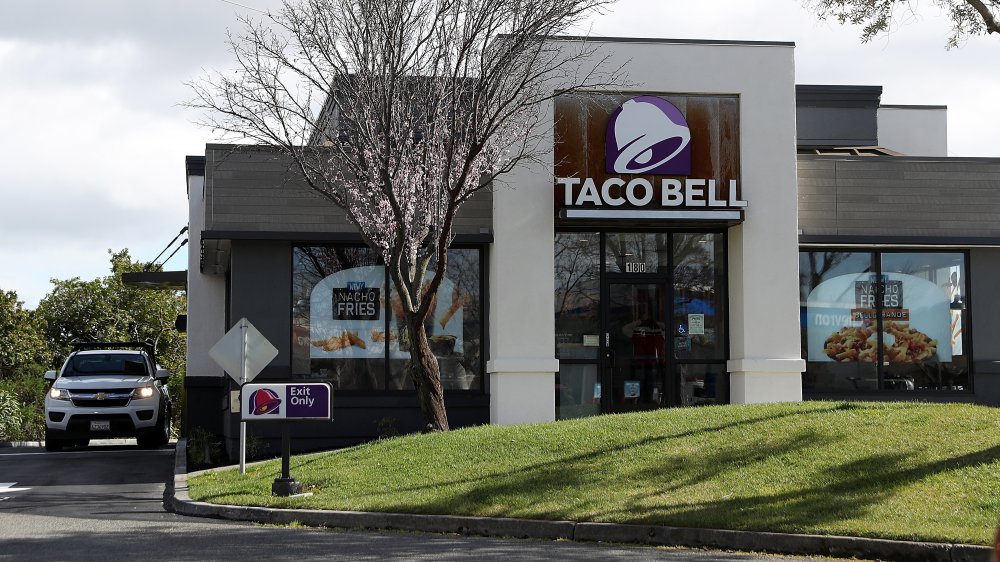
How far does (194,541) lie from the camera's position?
10.2m

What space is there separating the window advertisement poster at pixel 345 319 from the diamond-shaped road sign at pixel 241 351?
450 centimetres

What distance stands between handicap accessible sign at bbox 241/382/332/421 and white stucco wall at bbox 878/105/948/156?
18.3 m

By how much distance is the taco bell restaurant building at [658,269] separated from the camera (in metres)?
18.9

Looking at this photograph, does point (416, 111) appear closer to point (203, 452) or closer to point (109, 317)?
point (203, 452)

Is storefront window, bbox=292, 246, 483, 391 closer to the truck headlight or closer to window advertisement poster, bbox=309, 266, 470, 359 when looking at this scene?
window advertisement poster, bbox=309, 266, 470, 359

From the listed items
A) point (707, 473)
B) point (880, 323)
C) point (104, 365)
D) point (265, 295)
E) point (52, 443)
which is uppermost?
point (265, 295)

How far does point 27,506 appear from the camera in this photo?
521 inches

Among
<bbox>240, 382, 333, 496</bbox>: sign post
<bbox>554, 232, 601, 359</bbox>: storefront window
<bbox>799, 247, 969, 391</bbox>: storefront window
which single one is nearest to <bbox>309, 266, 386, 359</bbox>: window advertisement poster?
<bbox>554, 232, 601, 359</bbox>: storefront window

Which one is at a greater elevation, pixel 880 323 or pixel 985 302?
pixel 985 302

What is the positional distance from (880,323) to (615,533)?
36.1 ft

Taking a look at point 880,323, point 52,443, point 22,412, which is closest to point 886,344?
point 880,323

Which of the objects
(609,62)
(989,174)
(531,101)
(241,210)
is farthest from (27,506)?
(989,174)

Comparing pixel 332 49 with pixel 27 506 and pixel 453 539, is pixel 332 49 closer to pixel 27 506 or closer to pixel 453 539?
pixel 27 506

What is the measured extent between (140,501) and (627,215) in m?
8.68
